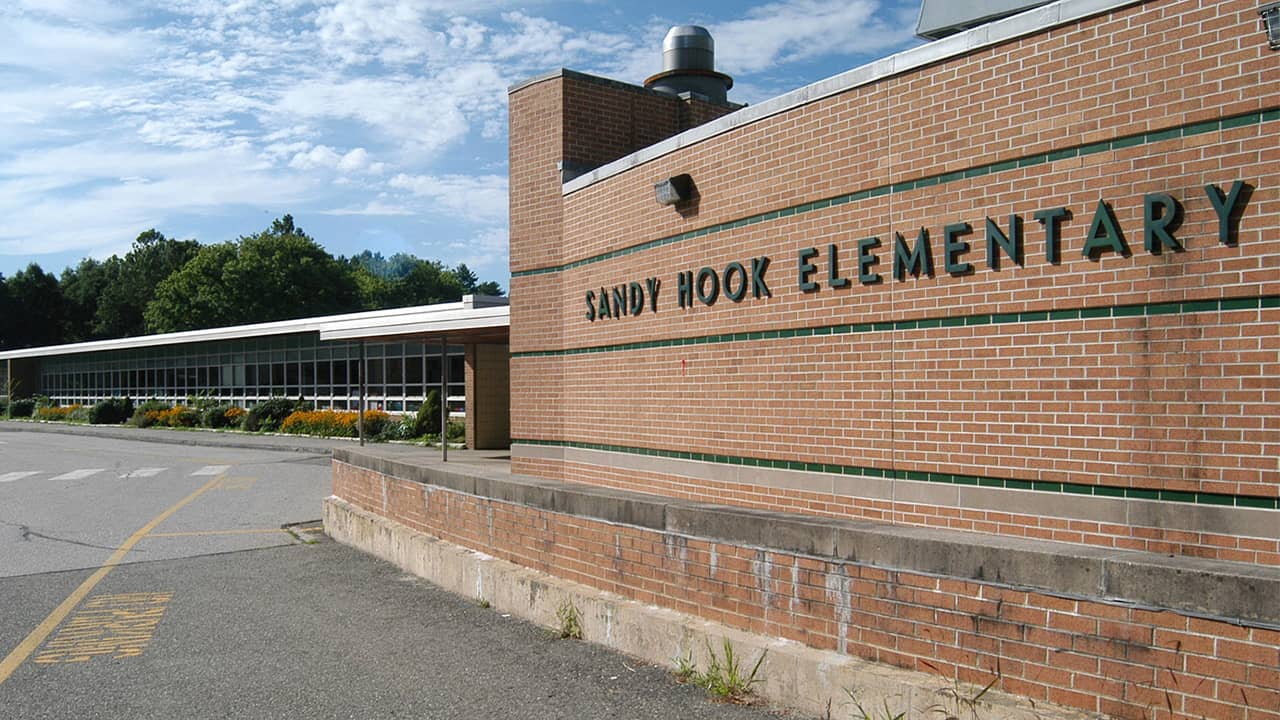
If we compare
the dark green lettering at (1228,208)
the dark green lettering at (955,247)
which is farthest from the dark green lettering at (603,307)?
the dark green lettering at (1228,208)

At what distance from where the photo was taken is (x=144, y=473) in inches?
896

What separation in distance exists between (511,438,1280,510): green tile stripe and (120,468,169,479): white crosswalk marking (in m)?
16.1

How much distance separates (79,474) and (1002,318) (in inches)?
853

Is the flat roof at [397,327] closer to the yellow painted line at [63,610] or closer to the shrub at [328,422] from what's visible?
the shrub at [328,422]

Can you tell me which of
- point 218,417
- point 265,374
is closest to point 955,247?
point 265,374

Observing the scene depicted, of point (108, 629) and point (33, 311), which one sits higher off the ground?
point (33, 311)

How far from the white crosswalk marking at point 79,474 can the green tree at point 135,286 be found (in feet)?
239

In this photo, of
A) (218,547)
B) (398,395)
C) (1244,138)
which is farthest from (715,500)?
(398,395)

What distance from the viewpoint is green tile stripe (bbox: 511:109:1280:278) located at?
542cm

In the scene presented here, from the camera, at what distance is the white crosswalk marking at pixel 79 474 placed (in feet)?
71.4

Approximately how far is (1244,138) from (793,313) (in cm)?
324

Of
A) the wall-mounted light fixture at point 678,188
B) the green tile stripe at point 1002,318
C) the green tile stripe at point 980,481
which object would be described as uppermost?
the wall-mounted light fixture at point 678,188

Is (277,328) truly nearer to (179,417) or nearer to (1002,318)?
(179,417)

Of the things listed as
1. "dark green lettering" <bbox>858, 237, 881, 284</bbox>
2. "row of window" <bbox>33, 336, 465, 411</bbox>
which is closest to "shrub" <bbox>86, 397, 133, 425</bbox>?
"row of window" <bbox>33, 336, 465, 411</bbox>
